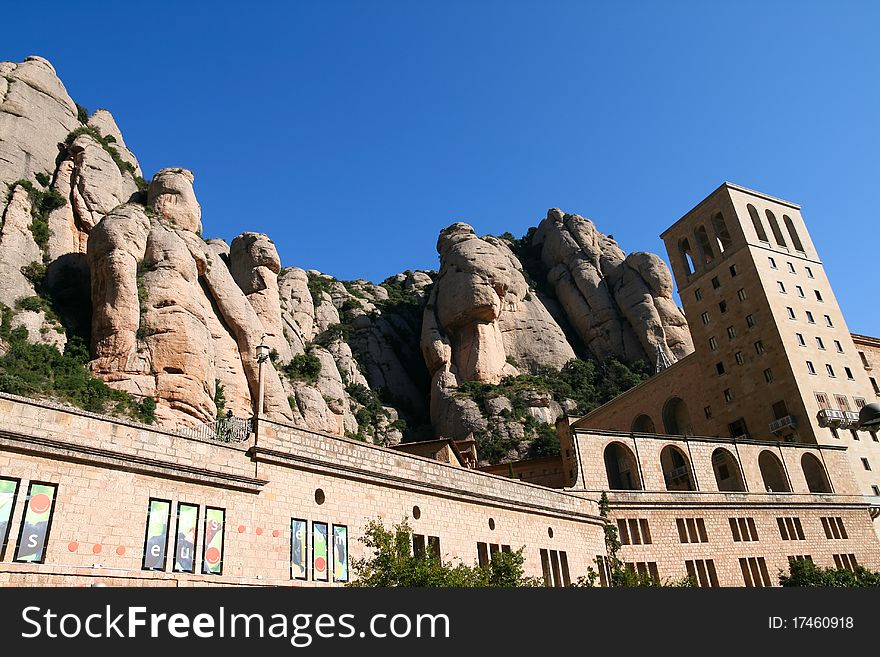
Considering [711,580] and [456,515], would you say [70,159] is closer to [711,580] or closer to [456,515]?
[456,515]

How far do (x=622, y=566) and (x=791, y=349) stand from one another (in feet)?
75.1

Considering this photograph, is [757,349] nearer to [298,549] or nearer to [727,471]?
[727,471]

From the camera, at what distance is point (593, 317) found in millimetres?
78938

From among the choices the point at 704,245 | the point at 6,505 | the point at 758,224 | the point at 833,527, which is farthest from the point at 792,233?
the point at 6,505

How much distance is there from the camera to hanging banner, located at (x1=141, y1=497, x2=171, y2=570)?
14.9 meters

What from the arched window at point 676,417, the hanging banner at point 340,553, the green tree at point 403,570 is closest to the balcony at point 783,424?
the arched window at point 676,417

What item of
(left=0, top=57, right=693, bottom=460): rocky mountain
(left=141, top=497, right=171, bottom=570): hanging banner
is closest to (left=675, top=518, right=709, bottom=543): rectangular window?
(left=141, top=497, right=171, bottom=570): hanging banner

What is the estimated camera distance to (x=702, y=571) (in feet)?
97.2

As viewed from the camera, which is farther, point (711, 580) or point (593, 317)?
point (593, 317)

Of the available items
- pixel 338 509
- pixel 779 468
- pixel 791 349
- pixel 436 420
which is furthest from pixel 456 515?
pixel 436 420

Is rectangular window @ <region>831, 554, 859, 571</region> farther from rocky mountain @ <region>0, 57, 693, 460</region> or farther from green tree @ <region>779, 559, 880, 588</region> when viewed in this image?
rocky mountain @ <region>0, 57, 693, 460</region>

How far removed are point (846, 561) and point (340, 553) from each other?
2896cm

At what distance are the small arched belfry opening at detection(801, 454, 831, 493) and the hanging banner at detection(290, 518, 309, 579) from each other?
31542 mm

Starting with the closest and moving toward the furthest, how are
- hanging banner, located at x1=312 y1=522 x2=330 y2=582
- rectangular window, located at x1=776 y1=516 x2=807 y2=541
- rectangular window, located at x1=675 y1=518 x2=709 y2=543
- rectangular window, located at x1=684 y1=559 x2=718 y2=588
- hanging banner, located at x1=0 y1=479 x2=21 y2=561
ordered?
hanging banner, located at x1=0 y1=479 x2=21 y2=561 → hanging banner, located at x1=312 y1=522 x2=330 y2=582 → rectangular window, located at x1=684 y1=559 x2=718 y2=588 → rectangular window, located at x1=675 y1=518 x2=709 y2=543 → rectangular window, located at x1=776 y1=516 x2=807 y2=541
